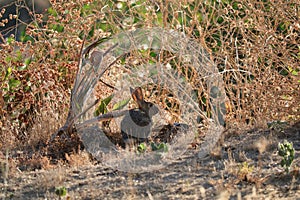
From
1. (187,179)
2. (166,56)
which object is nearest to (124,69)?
(166,56)

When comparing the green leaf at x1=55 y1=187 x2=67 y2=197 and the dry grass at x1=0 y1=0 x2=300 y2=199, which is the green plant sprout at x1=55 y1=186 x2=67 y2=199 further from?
the dry grass at x1=0 y1=0 x2=300 y2=199

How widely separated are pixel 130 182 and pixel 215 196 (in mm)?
564

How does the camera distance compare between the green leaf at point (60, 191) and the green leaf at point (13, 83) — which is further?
the green leaf at point (13, 83)

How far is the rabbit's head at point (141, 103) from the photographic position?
15.6 ft

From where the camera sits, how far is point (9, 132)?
5137 millimetres

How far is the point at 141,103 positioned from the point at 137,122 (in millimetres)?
151

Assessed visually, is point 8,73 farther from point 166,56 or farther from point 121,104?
point 166,56

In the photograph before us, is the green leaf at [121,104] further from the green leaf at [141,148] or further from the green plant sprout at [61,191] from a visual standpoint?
the green plant sprout at [61,191]

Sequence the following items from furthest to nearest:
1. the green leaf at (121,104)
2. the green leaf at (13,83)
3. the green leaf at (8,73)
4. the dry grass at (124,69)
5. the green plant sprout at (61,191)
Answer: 1. the green leaf at (13,83)
2. the green leaf at (8,73)
3. the green leaf at (121,104)
4. the dry grass at (124,69)
5. the green plant sprout at (61,191)

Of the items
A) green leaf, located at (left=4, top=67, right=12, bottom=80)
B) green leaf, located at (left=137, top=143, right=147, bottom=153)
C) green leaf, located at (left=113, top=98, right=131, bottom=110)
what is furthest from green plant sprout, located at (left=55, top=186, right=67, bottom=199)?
green leaf, located at (left=4, top=67, right=12, bottom=80)

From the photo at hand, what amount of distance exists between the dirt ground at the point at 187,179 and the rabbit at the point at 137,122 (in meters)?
0.51

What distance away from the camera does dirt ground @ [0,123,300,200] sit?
3.54 metres

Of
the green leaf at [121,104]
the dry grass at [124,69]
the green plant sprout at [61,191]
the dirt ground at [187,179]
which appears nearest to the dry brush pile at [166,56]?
the dry grass at [124,69]

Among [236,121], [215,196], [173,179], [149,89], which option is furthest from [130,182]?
[149,89]
